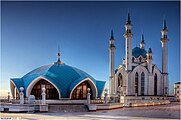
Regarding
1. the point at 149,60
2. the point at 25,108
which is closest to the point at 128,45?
the point at 149,60

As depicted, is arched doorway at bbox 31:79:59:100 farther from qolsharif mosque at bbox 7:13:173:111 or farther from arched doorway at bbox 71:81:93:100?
arched doorway at bbox 71:81:93:100

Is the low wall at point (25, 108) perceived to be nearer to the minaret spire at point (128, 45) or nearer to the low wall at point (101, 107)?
the low wall at point (101, 107)

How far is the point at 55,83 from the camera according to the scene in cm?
2502

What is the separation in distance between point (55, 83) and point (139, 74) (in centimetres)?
2046

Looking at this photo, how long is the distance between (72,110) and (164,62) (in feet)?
94.5

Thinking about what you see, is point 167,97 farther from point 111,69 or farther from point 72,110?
point 72,110

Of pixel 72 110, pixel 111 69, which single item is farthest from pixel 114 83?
pixel 72 110

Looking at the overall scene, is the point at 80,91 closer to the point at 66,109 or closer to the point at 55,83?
the point at 55,83

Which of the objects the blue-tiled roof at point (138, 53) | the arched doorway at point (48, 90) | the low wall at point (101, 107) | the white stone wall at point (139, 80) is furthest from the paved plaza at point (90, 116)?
the blue-tiled roof at point (138, 53)

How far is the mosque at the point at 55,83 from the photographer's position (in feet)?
82.5

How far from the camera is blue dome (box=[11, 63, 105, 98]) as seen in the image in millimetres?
25219

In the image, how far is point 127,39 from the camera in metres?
39.4

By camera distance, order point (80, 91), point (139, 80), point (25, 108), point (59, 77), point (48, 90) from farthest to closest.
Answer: point (139, 80) → point (80, 91) → point (59, 77) → point (48, 90) → point (25, 108)

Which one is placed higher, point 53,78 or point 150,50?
point 150,50
